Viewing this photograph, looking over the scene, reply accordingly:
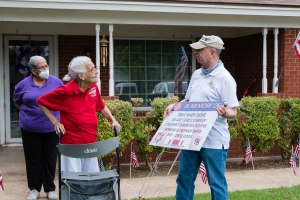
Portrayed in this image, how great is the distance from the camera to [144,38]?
1055 cm

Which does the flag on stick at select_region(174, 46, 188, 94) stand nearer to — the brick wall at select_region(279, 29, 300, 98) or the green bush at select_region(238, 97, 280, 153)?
the brick wall at select_region(279, 29, 300, 98)

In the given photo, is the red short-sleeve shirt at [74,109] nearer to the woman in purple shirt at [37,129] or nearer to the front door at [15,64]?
the woman in purple shirt at [37,129]

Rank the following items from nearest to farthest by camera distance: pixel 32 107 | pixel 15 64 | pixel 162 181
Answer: pixel 32 107 → pixel 162 181 → pixel 15 64

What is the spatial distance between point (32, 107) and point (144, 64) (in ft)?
17.4

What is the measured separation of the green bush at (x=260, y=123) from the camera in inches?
318

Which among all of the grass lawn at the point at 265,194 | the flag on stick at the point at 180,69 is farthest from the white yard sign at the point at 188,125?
the flag on stick at the point at 180,69

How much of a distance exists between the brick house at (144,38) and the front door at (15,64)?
0.02 meters

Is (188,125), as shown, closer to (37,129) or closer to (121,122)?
(37,129)

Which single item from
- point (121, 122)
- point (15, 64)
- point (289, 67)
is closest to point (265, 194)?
point (121, 122)

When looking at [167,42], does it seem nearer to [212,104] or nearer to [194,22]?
[194,22]

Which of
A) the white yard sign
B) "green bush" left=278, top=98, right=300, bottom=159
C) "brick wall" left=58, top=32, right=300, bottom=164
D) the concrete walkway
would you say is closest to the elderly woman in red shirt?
the white yard sign

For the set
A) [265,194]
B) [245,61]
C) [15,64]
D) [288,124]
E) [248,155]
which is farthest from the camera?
[245,61]

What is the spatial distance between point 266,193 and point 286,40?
4.48m

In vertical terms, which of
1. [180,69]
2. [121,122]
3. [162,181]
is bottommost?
[162,181]
